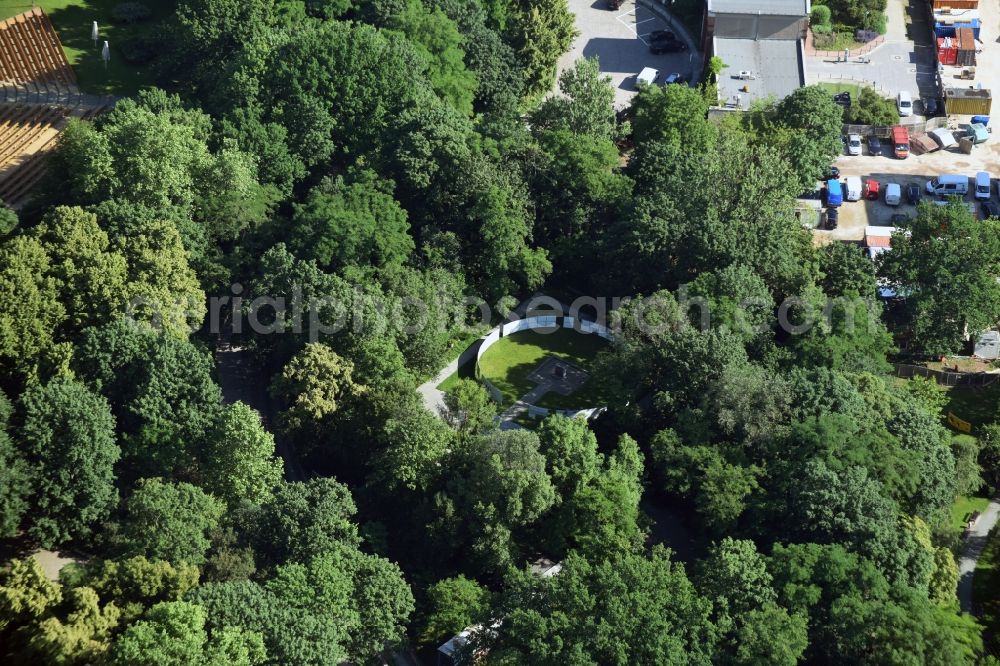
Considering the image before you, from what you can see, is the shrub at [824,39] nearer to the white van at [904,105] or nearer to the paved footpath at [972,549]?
the white van at [904,105]

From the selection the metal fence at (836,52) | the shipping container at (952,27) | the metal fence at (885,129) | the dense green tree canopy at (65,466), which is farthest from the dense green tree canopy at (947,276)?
the dense green tree canopy at (65,466)

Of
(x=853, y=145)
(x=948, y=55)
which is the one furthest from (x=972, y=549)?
(x=948, y=55)

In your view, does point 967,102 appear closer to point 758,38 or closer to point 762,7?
point 758,38

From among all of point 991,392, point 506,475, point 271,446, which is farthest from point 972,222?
point 271,446

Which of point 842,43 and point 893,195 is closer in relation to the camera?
point 893,195

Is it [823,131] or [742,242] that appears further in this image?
[823,131]

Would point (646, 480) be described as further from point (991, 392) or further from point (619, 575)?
point (991, 392)

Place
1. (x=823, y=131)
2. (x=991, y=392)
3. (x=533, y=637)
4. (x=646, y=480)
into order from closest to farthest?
1. (x=533, y=637)
2. (x=646, y=480)
3. (x=991, y=392)
4. (x=823, y=131)
